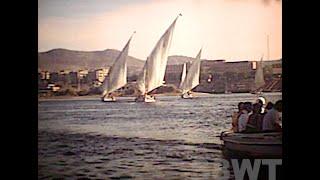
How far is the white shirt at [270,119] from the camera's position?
3.80m

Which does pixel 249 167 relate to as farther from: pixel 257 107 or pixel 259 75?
pixel 259 75

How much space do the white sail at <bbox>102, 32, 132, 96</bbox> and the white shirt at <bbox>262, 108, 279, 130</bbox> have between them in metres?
0.92

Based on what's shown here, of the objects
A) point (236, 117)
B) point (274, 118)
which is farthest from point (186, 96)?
point (274, 118)

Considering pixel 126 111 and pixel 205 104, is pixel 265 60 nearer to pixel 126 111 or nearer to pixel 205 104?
pixel 205 104

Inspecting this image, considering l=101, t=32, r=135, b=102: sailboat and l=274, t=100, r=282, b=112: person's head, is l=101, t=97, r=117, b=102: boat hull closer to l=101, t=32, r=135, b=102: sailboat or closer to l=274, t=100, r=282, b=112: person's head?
l=101, t=32, r=135, b=102: sailboat

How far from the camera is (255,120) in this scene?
151 inches

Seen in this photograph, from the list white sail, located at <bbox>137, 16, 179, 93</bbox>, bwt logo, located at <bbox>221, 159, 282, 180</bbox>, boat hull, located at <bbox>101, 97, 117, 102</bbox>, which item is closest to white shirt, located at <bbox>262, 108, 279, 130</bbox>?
bwt logo, located at <bbox>221, 159, 282, 180</bbox>

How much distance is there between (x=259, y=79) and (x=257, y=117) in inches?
9.4

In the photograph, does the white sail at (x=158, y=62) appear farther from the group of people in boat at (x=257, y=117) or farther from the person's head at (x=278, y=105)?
the person's head at (x=278, y=105)

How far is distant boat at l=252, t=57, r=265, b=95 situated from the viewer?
3812 mm

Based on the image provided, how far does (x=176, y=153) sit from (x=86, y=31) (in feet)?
3.17

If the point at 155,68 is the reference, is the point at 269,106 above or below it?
below
